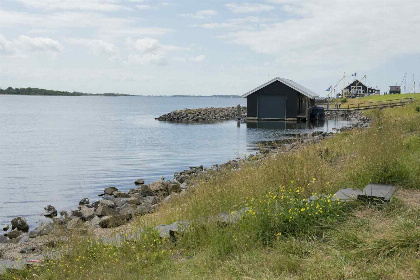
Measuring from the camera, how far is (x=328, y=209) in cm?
645

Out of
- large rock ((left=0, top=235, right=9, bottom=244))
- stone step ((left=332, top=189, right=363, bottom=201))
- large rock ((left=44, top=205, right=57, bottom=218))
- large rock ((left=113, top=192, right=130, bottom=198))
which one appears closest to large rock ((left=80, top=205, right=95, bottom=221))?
large rock ((left=44, top=205, right=57, bottom=218))

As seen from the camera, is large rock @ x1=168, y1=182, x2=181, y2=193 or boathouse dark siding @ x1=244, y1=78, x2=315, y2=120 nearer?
large rock @ x1=168, y1=182, x2=181, y2=193

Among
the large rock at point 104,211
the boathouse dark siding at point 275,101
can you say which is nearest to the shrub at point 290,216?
the large rock at point 104,211

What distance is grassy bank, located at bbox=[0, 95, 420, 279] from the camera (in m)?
5.01

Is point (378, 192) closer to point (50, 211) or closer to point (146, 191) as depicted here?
point (146, 191)

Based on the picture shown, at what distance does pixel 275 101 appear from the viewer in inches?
2031

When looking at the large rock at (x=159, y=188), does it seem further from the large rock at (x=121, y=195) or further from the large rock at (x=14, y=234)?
the large rock at (x=14, y=234)

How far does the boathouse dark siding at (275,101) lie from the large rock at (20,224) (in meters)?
40.2

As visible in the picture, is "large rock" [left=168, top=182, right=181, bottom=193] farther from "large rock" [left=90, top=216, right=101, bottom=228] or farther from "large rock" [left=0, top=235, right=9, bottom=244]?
"large rock" [left=0, top=235, right=9, bottom=244]

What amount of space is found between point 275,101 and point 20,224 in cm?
4154

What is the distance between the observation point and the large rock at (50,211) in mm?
14887

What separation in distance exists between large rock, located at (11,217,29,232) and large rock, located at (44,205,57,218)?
1377 mm

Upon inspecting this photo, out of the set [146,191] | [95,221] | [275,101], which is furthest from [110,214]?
[275,101]

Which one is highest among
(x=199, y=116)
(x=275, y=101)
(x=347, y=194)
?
(x=275, y=101)
